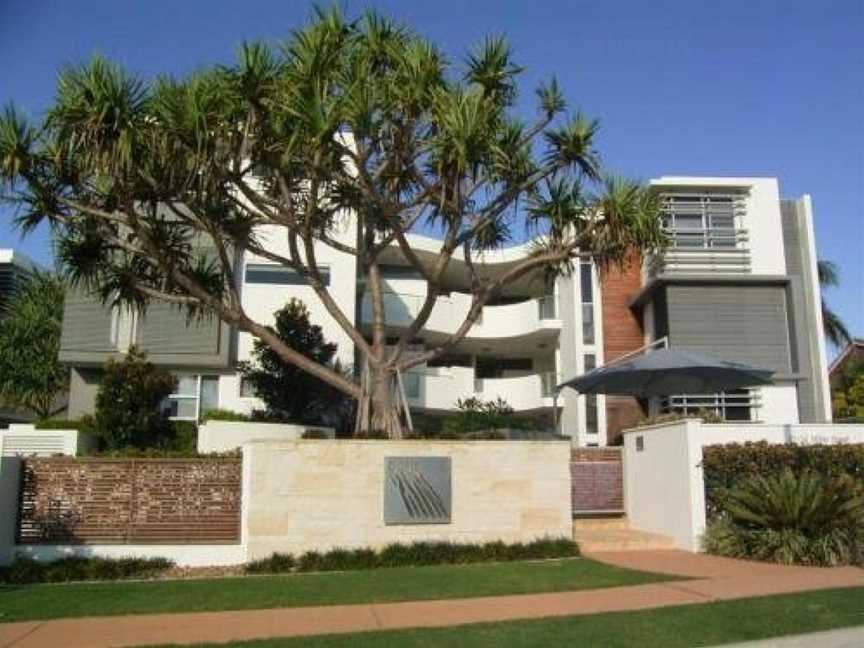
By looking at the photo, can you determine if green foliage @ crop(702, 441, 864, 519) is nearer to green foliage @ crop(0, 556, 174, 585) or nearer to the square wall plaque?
the square wall plaque

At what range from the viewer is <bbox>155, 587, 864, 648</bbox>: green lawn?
771 centimetres

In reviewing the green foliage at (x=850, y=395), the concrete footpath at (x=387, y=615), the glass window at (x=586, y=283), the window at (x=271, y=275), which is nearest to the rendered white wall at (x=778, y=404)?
the glass window at (x=586, y=283)

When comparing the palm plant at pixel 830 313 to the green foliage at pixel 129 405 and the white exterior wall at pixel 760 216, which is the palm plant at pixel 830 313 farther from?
A: the green foliage at pixel 129 405

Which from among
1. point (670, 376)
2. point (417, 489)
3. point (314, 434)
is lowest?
point (417, 489)

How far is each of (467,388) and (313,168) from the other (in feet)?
59.0

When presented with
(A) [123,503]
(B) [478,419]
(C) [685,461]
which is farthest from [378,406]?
(B) [478,419]

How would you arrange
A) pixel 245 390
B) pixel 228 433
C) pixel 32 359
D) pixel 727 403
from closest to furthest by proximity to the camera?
pixel 228 433, pixel 727 403, pixel 245 390, pixel 32 359

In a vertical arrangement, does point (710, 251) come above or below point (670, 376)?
above

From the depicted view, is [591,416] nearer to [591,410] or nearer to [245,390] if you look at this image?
[591,410]

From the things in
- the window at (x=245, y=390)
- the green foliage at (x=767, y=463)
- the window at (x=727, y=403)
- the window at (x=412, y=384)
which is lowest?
the green foliage at (x=767, y=463)

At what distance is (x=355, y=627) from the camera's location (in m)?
8.61

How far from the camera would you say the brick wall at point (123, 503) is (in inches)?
509

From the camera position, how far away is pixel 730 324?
23.8m

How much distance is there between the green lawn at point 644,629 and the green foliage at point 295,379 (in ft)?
49.1
